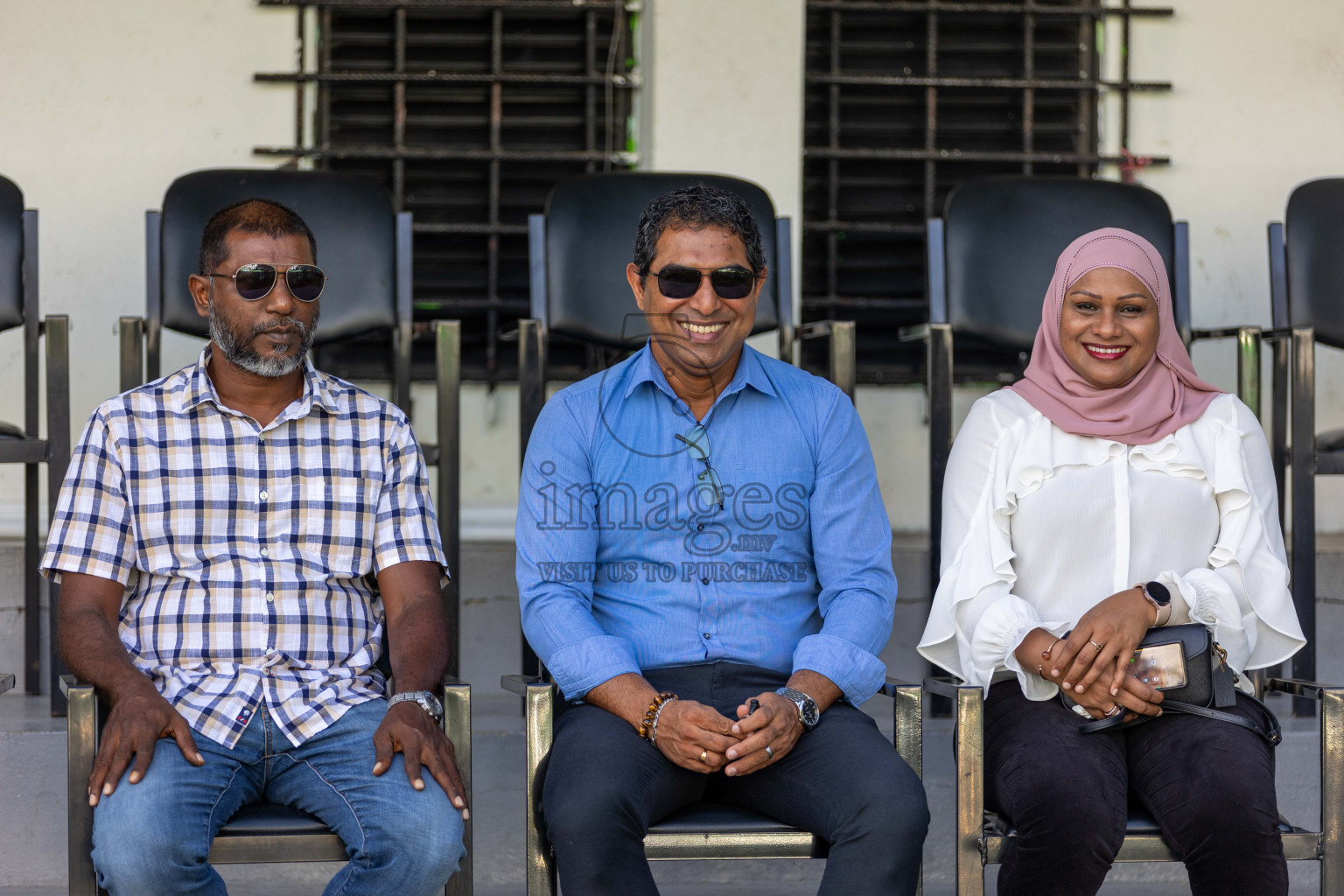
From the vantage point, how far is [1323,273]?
311 cm

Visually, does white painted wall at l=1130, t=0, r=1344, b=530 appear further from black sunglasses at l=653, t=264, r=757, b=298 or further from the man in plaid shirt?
the man in plaid shirt

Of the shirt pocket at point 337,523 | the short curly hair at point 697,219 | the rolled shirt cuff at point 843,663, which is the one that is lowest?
the rolled shirt cuff at point 843,663

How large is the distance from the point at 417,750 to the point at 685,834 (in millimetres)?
448

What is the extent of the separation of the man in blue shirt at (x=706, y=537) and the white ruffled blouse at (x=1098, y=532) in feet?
0.53

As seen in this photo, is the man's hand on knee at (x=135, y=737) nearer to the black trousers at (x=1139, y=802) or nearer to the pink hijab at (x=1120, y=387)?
the black trousers at (x=1139, y=802)

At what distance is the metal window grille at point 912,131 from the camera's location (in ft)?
12.2

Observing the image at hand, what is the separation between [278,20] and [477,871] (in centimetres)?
236

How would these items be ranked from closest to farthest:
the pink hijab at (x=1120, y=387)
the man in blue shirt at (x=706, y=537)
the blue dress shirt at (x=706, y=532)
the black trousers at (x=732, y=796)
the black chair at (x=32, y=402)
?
1. the black trousers at (x=732, y=796)
2. the man in blue shirt at (x=706, y=537)
3. the blue dress shirt at (x=706, y=532)
4. the pink hijab at (x=1120, y=387)
5. the black chair at (x=32, y=402)

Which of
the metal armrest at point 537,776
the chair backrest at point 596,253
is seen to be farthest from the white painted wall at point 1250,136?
the metal armrest at point 537,776

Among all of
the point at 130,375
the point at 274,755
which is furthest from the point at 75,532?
the point at 130,375

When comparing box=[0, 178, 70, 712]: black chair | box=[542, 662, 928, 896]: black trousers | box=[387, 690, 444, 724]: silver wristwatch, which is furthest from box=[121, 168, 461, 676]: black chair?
box=[542, 662, 928, 896]: black trousers

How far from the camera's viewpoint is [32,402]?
2.93 metres

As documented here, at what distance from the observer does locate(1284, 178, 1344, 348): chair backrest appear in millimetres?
3096

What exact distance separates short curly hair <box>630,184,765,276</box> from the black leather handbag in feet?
3.03
